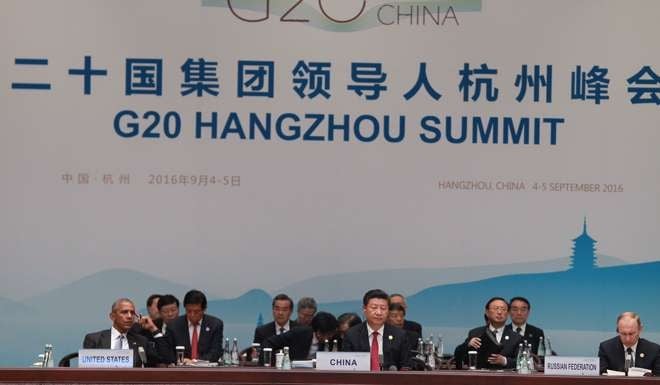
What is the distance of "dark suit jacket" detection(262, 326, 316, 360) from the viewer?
24.7 feet

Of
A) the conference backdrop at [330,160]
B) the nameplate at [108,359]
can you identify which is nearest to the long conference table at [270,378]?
the nameplate at [108,359]

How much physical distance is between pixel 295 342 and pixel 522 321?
4.90 feet

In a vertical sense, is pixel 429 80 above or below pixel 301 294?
above

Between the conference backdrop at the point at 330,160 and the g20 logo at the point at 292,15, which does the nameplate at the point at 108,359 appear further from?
the g20 logo at the point at 292,15

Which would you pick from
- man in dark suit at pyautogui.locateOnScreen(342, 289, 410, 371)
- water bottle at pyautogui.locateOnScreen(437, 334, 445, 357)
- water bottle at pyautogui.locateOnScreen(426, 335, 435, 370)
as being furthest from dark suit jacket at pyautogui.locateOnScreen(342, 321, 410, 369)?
water bottle at pyautogui.locateOnScreen(437, 334, 445, 357)

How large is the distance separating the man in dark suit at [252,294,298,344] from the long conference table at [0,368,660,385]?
2.54 m

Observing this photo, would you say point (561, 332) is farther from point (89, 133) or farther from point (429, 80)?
point (89, 133)

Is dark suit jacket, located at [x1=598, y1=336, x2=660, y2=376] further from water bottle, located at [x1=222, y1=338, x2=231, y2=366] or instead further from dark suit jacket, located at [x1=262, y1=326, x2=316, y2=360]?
water bottle, located at [x1=222, y1=338, x2=231, y2=366]

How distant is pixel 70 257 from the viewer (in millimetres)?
8508

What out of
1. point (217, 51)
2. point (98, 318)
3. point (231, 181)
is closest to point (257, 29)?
point (217, 51)

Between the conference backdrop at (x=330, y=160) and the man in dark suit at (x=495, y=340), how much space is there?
0.46 m

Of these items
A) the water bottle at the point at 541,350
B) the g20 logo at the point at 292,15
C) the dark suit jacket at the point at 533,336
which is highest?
the g20 logo at the point at 292,15

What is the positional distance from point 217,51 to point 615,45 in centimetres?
240

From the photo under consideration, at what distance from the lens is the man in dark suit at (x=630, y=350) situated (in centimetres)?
739
